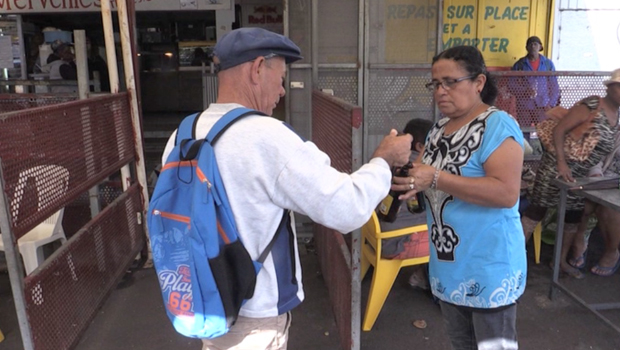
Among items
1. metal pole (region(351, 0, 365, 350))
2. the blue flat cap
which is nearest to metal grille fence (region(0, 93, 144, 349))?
the blue flat cap

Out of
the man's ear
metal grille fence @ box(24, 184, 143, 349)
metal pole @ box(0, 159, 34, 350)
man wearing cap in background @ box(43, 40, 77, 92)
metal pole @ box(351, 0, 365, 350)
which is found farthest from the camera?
man wearing cap in background @ box(43, 40, 77, 92)

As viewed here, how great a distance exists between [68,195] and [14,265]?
71cm

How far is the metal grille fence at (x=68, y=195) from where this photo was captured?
2660mm

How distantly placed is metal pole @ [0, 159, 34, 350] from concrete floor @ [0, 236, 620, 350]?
31.7 inches

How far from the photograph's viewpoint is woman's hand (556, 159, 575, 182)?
3.76m

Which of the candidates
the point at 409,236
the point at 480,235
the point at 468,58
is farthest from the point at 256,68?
the point at 409,236

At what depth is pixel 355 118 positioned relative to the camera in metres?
2.62

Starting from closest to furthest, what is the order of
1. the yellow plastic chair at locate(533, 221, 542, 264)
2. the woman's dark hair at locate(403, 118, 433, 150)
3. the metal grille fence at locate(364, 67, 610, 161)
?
the woman's dark hair at locate(403, 118, 433, 150) → the yellow plastic chair at locate(533, 221, 542, 264) → the metal grille fence at locate(364, 67, 610, 161)

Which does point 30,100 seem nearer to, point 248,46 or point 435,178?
point 248,46

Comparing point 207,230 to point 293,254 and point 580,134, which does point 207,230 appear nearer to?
point 293,254

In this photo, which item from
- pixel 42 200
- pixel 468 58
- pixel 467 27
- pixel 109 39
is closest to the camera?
pixel 468 58

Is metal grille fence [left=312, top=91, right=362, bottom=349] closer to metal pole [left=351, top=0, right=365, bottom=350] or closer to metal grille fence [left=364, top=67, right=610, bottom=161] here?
metal pole [left=351, top=0, right=365, bottom=350]

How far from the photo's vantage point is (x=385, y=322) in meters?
3.67

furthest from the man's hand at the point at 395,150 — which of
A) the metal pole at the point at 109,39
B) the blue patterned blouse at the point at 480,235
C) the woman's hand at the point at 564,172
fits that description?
the metal pole at the point at 109,39
